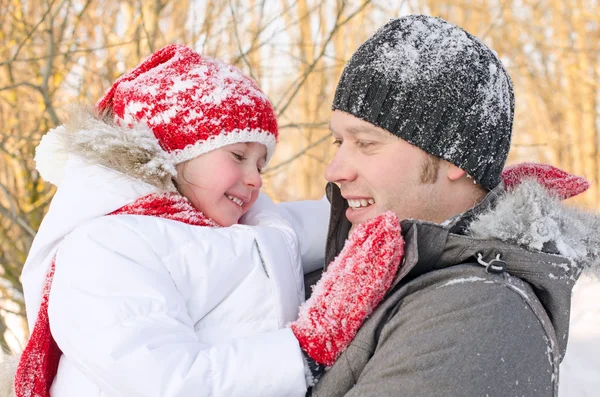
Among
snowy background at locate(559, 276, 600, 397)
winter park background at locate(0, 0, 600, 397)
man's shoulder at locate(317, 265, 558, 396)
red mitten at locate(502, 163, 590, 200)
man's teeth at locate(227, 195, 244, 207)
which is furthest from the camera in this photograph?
snowy background at locate(559, 276, 600, 397)

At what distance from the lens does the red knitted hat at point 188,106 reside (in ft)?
7.22

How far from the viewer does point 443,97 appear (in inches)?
79.8

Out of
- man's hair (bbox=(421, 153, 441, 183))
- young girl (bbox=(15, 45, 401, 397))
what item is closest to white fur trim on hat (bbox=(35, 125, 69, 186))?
young girl (bbox=(15, 45, 401, 397))

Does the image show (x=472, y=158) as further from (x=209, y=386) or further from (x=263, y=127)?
(x=209, y=386)

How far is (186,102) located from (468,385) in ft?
4.32

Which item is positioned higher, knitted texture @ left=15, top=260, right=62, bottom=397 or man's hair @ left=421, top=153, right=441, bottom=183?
man's hair @ left=421, top=153, right=441, bottom=183

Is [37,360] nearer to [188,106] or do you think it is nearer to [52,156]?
[52,156]

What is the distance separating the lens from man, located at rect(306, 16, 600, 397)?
1564mm

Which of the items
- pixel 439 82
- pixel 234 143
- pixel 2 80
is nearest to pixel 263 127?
pixel 234 143

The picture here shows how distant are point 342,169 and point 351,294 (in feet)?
1.77

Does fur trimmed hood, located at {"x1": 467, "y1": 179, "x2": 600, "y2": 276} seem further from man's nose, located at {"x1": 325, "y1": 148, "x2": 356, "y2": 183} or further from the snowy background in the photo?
the snowy background

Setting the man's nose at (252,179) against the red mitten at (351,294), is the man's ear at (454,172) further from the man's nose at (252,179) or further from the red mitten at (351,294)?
the man's nose at (252,179)

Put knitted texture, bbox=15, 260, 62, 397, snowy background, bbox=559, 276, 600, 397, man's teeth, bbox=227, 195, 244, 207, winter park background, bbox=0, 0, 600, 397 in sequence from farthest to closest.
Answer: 1. snowy background, bbox=559, 276, 600, 397
2. winter park background, bbox=0, 0, 600, 397
3. man's teeth, bbox=227, 195, 244, 207
4. knitted texture, bbox=15, 260, 62, 397

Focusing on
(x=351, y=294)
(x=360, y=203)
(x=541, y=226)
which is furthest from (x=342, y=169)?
(x=541, y=226)
